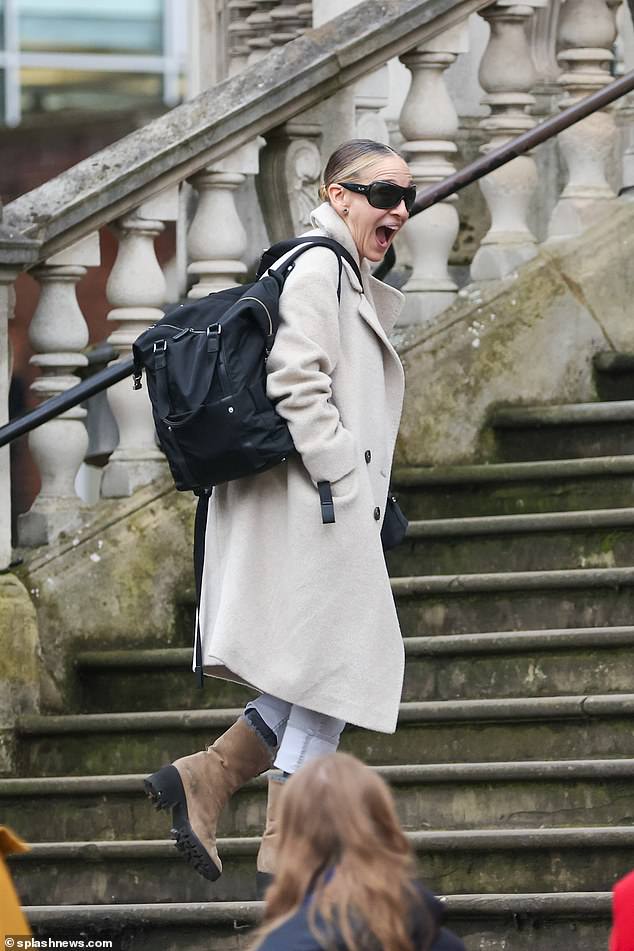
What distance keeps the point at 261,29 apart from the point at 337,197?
4.92 meters

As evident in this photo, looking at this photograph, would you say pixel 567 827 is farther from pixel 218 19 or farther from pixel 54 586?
pixel 218 19

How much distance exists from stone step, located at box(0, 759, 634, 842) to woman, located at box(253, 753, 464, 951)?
268 centimetres

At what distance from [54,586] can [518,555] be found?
4.63ft

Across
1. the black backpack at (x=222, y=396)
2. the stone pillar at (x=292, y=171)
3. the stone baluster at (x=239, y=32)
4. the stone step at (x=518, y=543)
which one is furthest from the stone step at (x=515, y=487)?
Result: the stone baluster at (x=239, y=32)

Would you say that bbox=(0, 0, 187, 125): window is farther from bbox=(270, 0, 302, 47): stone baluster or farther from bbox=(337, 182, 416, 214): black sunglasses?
bbox=(337, 182, 416, 214): black sunglasses

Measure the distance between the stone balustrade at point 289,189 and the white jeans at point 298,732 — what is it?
1888mm

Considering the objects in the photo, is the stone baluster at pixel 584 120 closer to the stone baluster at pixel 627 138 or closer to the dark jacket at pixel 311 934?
the stone baluster at pixel 627 138

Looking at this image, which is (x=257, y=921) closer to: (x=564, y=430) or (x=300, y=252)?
(x=300, y=252)

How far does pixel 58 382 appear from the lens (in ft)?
25.8

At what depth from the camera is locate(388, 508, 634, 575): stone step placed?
7.74 metres

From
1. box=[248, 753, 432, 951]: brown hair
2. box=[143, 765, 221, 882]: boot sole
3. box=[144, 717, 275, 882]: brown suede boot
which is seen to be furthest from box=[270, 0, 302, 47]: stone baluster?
box=[248, 753, 432, 951]: brown hair

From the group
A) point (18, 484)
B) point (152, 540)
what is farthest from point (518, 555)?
point (18, 484)

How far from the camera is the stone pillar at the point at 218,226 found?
26.3 feet

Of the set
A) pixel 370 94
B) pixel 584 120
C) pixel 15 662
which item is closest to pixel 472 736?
pixel 15 662
